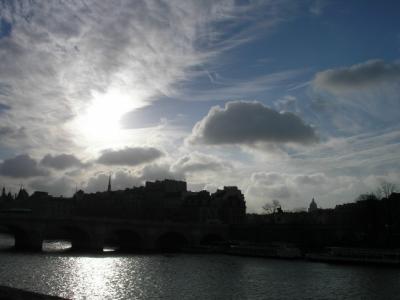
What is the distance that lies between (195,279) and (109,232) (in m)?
49.2

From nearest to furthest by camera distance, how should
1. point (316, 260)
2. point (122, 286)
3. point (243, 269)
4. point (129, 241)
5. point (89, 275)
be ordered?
point (122, 286) → point (89, 275) → point (243, 269) → point (316, 260) → point (129, 241)

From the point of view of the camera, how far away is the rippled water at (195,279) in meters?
46.2

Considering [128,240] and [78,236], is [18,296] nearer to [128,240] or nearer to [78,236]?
[78,236]

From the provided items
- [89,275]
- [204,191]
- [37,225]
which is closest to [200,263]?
[89,275]

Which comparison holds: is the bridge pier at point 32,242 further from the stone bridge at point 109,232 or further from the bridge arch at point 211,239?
the bridge arch at point 211,239

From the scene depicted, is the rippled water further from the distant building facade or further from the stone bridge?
the distant building facade

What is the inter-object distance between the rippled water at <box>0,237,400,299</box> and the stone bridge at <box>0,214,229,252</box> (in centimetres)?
1648

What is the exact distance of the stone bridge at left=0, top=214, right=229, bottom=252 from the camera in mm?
92875

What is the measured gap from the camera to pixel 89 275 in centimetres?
5897

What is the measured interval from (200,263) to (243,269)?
452 inches

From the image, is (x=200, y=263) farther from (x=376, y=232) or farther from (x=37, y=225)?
(x=376, y=232)

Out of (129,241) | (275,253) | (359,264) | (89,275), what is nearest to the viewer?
(89,275)

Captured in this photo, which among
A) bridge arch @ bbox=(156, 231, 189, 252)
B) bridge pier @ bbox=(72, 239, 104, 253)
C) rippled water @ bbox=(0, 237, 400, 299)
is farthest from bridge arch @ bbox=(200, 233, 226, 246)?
rippled water @ bbox=(0, 237, 400, 299)

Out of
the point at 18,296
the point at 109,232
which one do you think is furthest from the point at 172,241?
the point at 18,296
